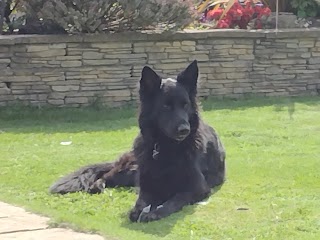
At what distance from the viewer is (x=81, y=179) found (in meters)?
7.04

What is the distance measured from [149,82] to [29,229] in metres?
1.59

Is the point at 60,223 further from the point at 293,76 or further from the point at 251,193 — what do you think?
the point at 293,76

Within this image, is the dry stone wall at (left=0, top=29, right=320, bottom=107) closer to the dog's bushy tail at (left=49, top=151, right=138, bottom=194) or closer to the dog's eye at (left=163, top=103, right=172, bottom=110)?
the dog's bushy tail at (left=49, top=151, right=138, bottom=194)

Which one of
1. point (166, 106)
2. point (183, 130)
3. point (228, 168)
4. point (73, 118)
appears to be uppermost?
point (166, 106)

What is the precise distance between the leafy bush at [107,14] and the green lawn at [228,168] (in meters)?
1.28

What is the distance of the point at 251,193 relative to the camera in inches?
267

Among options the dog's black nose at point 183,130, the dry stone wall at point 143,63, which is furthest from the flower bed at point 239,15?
the dog's black nose at point 183,130

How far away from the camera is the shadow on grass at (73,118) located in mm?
10305

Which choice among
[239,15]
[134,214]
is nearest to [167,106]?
[134,214]

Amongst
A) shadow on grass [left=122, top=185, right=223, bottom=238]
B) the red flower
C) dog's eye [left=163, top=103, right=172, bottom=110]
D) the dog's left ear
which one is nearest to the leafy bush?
the red flower

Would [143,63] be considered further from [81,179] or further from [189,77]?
[189,77]

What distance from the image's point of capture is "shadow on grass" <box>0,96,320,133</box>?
33.8 feet

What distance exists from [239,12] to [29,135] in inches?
205

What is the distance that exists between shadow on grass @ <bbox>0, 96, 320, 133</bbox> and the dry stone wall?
22 centimetres
